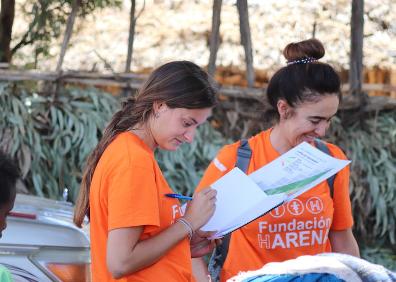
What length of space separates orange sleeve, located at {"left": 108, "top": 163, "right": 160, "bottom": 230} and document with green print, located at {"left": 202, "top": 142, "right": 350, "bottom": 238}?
0.37 m

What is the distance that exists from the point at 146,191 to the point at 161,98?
37cm

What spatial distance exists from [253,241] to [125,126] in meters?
0.82

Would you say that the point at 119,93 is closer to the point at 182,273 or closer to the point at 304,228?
the point at 304,228

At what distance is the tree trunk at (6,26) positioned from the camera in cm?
846

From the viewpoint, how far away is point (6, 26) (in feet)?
28.0

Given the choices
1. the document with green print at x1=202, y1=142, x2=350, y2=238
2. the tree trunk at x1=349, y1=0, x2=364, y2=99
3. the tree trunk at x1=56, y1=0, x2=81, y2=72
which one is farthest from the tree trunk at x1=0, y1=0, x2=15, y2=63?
the document with green print at x1=202, y1=142, x2=350, y2=238

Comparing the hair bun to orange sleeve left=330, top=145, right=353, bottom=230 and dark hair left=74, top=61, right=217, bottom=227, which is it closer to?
orange sleeve left=330, top=145, right=353, bottom=230

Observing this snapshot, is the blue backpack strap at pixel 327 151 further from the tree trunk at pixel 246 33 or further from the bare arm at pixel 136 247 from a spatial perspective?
the tree trunk at pixel 246 33

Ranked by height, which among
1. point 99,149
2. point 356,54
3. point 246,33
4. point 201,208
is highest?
point 246,33

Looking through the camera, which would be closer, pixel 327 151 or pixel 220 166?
pixel 220 166

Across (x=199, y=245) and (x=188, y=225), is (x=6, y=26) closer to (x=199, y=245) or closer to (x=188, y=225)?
(x=199, y=245)

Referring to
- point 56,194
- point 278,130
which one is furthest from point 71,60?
point 278,130

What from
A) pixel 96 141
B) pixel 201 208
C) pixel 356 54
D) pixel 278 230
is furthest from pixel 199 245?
pixel 356 54

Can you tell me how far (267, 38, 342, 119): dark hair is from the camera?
3.72m
